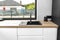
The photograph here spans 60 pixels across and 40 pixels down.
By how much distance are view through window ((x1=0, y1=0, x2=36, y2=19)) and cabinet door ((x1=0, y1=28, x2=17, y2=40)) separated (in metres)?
0.86

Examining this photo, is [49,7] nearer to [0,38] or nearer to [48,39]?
[48,39]

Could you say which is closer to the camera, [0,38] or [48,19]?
[0,38]

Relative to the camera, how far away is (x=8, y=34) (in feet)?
7.09

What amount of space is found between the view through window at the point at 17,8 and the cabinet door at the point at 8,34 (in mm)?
862

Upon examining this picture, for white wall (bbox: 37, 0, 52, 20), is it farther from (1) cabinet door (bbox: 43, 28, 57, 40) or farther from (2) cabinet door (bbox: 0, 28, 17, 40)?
(2) cabinet door (bbox: 0, 28, 17, 40)

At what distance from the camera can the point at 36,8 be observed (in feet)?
9.56

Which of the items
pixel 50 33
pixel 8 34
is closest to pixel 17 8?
pixel 8 34

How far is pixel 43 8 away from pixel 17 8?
722 millimetres

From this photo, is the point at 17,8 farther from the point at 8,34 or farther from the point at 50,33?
the point at 50,33

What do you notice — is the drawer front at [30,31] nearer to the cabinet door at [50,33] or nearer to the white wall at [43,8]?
the cabinet door at [50,33]

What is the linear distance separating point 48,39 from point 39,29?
288mm

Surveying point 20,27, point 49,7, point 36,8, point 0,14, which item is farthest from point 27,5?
point 20,27

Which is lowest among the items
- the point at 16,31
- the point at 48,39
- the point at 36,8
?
the point at 48,39

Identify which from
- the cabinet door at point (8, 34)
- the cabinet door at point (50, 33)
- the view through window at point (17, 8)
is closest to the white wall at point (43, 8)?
the view through window at point (17, 8)
